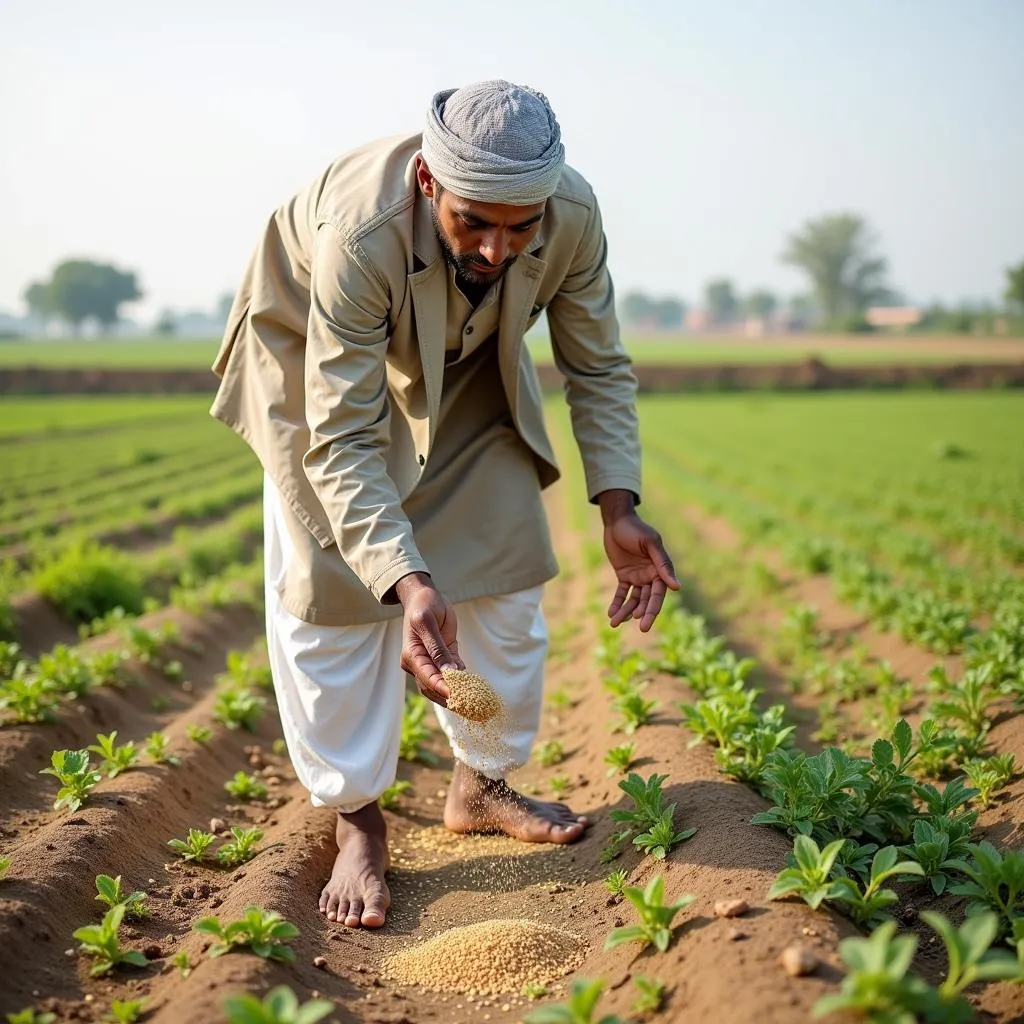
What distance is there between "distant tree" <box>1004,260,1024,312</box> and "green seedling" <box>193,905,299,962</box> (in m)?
71.4

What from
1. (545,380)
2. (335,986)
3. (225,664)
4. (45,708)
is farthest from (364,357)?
(545,380)

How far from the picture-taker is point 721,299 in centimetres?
14188

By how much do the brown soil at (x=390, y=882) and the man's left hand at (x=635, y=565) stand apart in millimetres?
602

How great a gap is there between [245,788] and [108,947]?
5.06 ft

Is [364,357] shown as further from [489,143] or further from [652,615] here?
[652,615]

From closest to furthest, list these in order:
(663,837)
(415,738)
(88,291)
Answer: (663,837) → (415,738) → (88,291)

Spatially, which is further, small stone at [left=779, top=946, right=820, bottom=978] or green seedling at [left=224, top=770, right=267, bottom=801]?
green seedling at [left=224, top=770, right=267, bottom=801]

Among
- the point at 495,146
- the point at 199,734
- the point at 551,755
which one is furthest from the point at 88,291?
the point at 495,146

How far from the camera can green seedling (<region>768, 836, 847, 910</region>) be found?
2535mm

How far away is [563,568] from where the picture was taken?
968cm

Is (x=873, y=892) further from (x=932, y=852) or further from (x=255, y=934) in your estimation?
(x=255, y=934)

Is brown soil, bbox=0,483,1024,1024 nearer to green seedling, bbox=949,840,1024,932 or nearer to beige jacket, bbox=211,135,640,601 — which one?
green seedling, bbox=949,840,1024,932

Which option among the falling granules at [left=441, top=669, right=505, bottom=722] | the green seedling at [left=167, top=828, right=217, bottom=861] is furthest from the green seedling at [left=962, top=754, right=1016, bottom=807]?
the green seedling at [left=167, top=828, right=217, bottom=861]

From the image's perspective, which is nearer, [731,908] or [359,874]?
[731,908]
